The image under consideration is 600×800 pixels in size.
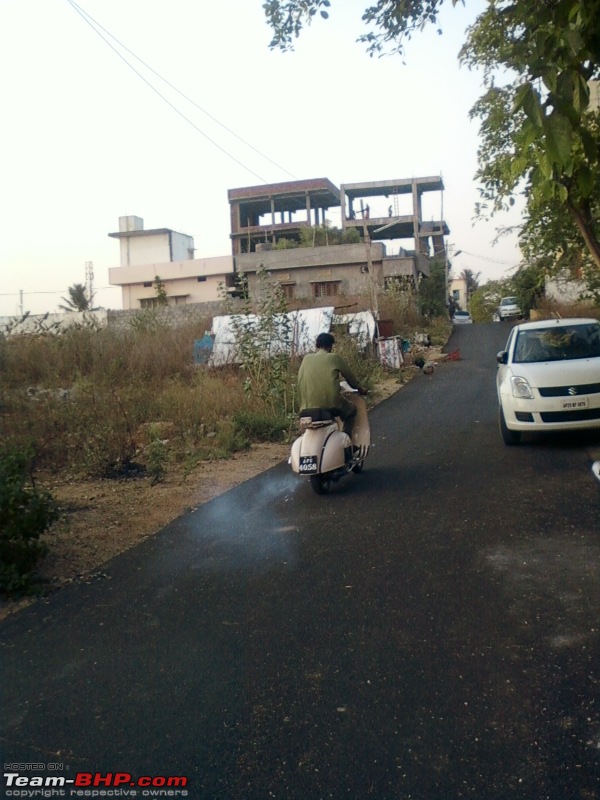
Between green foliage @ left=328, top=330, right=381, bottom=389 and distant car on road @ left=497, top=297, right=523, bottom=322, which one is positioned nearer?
green foliage @ left=328, top=330, right=381, bottom=389

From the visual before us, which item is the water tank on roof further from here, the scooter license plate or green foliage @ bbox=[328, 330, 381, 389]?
the scooter license plate

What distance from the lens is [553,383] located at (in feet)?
37.1

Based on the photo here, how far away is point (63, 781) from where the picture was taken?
3627 mm

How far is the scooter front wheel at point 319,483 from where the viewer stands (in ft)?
30.7

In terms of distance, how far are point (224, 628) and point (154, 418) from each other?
11373 mm

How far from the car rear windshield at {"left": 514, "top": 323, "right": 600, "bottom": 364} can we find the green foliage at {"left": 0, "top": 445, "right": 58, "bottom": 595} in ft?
25.9

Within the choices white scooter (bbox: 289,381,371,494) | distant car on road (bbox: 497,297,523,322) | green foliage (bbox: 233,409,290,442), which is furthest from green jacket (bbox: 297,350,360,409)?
distant car on road (bbox: 497,297,523,322)

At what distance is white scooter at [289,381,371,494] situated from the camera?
30.0ft

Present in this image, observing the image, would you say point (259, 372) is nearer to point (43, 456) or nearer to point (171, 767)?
point (43, 456)

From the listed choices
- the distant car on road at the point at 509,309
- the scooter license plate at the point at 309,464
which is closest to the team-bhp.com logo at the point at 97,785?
the scooter license plate at the point at 309,464

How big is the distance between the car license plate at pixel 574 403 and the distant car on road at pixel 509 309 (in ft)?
146

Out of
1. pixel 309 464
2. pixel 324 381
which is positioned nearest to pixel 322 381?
pixel 324 381

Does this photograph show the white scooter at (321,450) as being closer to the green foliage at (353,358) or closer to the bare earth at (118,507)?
the bare earth at (118,507)

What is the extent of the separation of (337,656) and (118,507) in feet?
18.2
